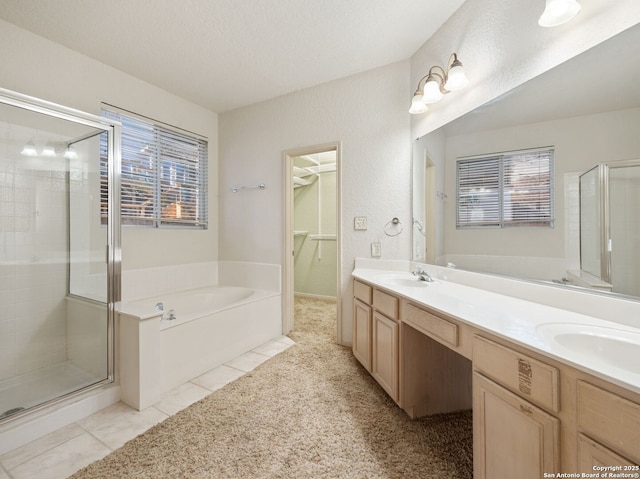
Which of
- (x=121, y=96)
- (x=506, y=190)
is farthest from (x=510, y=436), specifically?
(x=121, y=96)

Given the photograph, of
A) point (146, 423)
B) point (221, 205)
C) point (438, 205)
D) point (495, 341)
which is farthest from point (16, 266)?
point (438, 205)

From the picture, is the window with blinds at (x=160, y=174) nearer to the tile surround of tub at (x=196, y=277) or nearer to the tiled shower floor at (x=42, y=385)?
the tile surround of tub at (x=196, y=277)

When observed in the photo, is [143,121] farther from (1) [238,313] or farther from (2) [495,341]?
(2) [495,341]

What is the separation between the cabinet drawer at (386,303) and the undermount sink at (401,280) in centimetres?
10

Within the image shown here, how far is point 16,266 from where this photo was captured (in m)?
1.92

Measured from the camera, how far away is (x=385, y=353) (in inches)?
69.1

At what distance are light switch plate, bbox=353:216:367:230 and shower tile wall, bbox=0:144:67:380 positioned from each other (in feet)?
7.95

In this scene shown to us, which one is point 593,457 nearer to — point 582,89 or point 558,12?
point 582,89

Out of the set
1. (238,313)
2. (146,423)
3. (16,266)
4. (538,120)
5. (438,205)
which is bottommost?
(146,423)

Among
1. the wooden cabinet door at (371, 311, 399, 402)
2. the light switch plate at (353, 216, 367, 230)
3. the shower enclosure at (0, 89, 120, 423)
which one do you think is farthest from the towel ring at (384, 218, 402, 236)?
the shower enclosure at (0, 89, 120, 423)

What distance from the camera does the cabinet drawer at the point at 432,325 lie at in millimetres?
1149

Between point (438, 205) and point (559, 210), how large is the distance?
2.66 ft

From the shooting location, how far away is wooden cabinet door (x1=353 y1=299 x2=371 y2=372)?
2.00 metres

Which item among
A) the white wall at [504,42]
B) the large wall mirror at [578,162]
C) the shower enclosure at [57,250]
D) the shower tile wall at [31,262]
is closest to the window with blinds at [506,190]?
the large wall mirror at [578,162]
